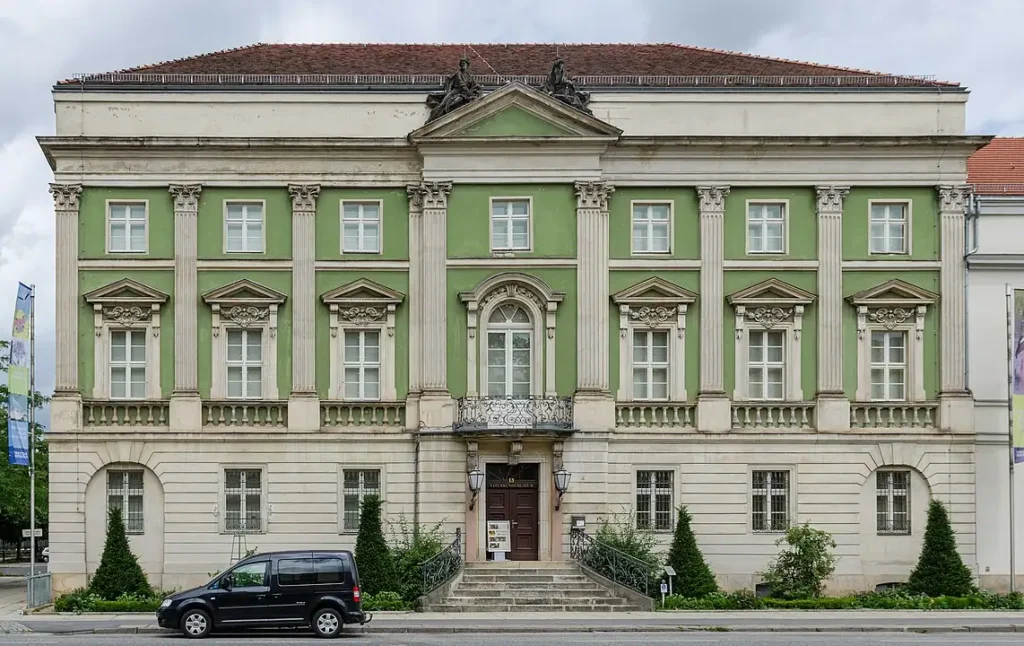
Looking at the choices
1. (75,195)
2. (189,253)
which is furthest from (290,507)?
(75,195)

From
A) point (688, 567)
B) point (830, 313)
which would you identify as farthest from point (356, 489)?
point (830, 313)

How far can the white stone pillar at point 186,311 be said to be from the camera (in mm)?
40094

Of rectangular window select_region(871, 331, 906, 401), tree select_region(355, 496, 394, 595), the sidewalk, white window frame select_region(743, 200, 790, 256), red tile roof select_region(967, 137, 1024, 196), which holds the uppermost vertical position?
red tile roof select_region(967, 137, 1024, 196)

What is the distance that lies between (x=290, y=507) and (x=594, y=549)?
8.41 meters

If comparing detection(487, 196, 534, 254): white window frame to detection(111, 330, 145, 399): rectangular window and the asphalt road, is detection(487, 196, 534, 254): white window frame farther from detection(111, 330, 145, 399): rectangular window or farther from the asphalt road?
the asphalt road

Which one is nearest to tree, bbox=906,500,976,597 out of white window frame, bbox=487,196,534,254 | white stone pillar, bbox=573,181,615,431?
white stone pillar, bbox=573,181,615,431

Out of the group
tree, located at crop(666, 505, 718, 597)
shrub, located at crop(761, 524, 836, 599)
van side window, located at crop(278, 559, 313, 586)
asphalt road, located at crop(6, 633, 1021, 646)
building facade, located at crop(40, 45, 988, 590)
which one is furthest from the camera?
building facade, located at crop(40, 45, 988, 590)

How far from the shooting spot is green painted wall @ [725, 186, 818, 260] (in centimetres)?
4084

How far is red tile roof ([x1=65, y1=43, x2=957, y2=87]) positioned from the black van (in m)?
15.3

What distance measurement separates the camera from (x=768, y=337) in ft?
134

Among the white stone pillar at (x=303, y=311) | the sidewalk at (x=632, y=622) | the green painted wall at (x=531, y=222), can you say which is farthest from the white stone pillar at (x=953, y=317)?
the white stone pillar at (x=303, y=311)

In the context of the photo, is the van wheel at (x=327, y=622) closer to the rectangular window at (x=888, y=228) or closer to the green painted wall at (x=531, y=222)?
the green painted wall at (x=531, y=222)

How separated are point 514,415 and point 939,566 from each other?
457 inches

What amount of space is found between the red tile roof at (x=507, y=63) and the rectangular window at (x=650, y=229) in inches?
139
